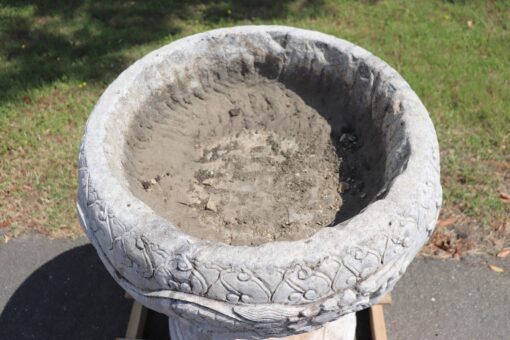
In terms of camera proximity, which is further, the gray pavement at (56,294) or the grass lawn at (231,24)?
the grass lawn at (231,24)

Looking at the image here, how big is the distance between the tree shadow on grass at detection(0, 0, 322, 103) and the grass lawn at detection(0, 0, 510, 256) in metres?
0.01

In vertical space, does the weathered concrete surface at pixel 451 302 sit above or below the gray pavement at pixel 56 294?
above

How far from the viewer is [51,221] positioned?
293 centimetres

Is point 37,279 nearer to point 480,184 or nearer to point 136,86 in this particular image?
point 136,86

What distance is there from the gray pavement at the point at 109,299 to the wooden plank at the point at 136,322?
174mm

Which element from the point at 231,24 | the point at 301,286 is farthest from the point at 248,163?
the point at 231,24

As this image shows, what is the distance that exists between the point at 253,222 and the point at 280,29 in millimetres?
910

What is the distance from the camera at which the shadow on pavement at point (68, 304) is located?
248 centimetres

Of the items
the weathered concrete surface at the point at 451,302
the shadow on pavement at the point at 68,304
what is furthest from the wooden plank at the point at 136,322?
the weathered concrete surface at the point at 451,302

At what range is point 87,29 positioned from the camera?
4.46 meters

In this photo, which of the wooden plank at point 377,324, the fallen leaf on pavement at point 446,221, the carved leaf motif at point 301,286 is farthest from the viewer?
the fallen leaf on pavement at point 446,221

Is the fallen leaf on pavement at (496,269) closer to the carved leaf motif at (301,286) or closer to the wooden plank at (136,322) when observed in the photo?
the carved leaf motif at (301,286)

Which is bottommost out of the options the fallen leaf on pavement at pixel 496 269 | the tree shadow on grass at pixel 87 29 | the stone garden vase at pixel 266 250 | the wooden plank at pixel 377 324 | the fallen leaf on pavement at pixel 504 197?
the tree shadow on grass at pixel 87 29

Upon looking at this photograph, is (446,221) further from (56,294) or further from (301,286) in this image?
(56,294)
